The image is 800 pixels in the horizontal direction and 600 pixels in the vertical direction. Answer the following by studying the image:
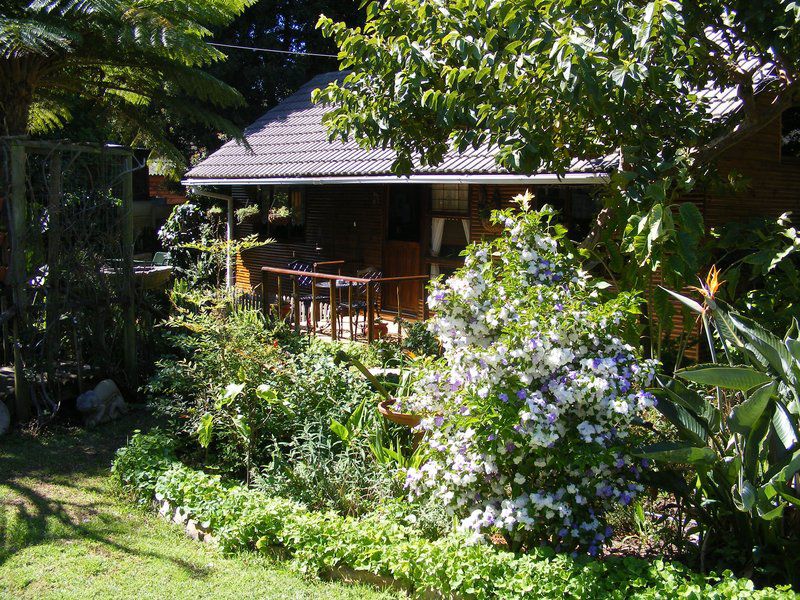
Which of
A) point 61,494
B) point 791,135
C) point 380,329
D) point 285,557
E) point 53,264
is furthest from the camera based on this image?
point 380,329

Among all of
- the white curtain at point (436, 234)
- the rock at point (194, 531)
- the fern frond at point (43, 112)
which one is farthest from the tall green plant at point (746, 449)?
the fern frond at point (43, 112)

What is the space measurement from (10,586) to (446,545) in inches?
101

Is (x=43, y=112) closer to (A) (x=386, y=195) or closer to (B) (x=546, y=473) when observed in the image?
(A) (x=386, y=195)

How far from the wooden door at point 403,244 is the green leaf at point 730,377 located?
29.0 ft

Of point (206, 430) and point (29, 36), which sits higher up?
point (29, 36)

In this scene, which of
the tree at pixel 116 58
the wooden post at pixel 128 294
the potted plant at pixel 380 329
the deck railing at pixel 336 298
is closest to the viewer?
the tree at pixel 116 58

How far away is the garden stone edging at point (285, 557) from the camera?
15.2 feet

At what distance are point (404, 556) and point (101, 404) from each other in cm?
474

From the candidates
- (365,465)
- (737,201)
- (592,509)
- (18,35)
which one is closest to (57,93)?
(18,35)

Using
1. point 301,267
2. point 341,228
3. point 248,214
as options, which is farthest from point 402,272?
point 248,214

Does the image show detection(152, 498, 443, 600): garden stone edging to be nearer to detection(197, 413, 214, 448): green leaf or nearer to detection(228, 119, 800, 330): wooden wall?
detection(197, 413, 214, 448): green leaf

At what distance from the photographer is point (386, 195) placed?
45.0 feet

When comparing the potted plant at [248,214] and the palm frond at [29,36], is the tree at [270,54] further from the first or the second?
the palm frond at [29,36]

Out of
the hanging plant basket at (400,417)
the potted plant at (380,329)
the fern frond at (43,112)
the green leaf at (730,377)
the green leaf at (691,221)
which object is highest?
the fern frond at (43,112)
